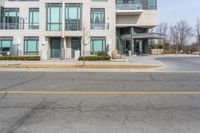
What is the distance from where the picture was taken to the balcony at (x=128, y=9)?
4619 cm

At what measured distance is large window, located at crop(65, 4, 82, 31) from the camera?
3775 cm

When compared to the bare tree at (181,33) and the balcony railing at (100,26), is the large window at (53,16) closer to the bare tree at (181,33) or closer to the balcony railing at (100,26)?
the balcony railing at (100,26)

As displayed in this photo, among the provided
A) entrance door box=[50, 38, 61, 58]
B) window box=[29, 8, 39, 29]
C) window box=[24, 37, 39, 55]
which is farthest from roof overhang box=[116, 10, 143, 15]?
window box=[24, 37, 39, 55]

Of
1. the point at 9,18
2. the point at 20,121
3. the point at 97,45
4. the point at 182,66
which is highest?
the point at 9,18

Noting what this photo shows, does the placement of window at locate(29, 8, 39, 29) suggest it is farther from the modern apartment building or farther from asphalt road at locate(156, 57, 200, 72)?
asphalt road at locate(156, 57, 200, 72)

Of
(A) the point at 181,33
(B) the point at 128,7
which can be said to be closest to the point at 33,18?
(B) the point at 128,7

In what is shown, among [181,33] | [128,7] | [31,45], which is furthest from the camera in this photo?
[181,33]

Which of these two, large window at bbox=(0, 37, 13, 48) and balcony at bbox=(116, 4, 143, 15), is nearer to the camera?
large window at bbox=(0, 37, 13, 48)

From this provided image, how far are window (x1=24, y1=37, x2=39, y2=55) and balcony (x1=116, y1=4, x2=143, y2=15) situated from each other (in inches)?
611

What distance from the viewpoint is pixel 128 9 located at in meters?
46.5

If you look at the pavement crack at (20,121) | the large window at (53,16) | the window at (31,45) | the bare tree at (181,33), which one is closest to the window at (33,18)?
the window at (31,45)

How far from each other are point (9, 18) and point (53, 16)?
7.08m

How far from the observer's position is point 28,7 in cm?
3934

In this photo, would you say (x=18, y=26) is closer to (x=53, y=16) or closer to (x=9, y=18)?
(x=9, y=18)
